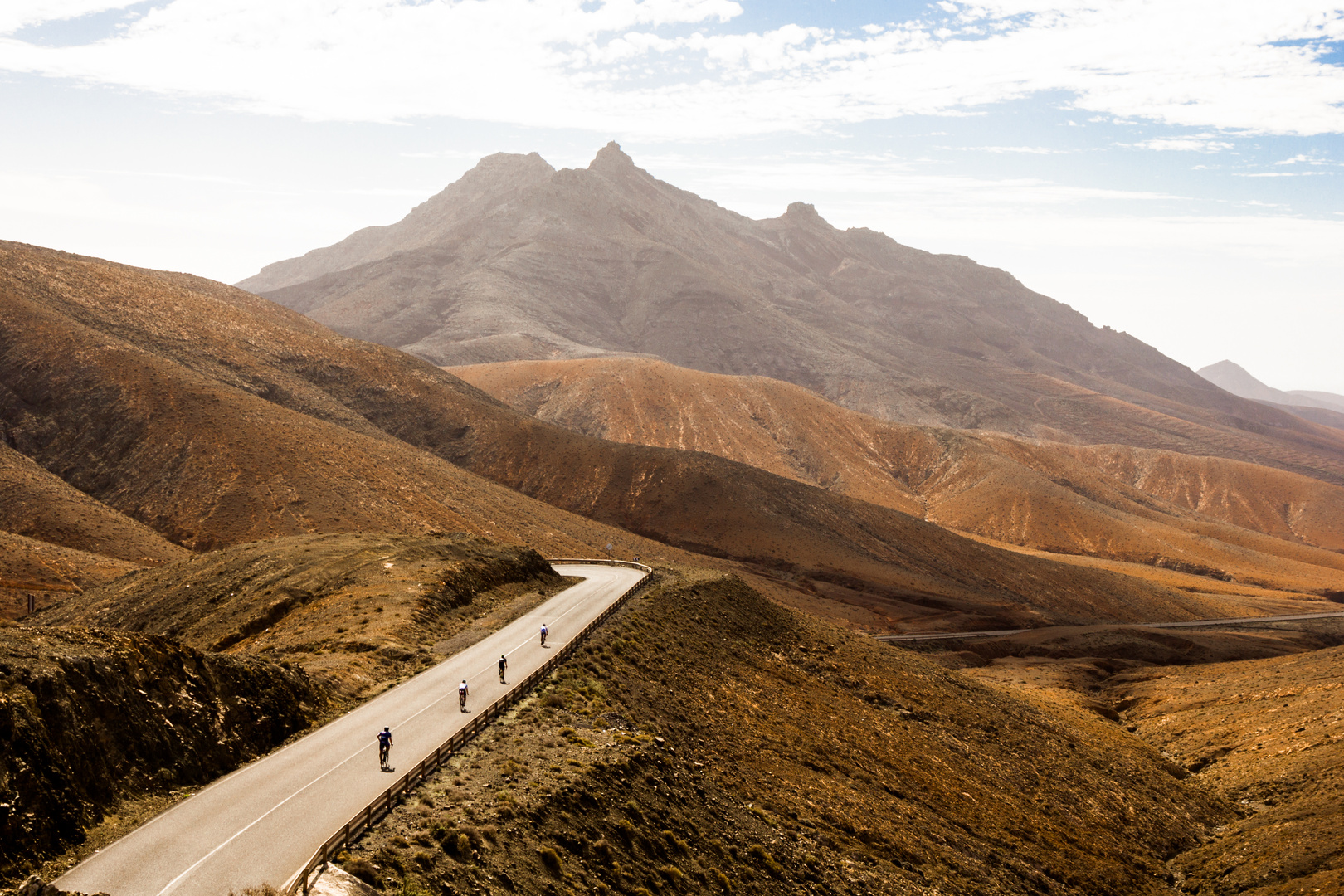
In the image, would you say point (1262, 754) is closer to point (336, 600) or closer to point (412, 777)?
point (412, 777)

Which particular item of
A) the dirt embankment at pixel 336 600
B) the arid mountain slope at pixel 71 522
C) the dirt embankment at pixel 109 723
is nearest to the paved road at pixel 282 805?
the dirt embankment at pixel 109 723

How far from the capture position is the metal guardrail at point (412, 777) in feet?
51.4

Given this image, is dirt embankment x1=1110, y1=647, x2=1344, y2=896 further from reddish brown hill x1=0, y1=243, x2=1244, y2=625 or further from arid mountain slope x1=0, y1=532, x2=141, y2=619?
arid mountain slope x1=0, y1=532, x2=141, y2=619

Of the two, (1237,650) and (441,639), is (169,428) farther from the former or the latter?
(1237,650)

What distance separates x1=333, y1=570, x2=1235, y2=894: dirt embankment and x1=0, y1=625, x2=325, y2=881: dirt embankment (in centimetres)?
503

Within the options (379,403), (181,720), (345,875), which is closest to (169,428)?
(379,403)

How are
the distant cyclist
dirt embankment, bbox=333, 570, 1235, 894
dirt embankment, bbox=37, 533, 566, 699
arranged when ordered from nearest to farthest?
dirt embankment, bbox=333, 570, 1235, 894 < the distant cyclist < dirt embankment, bbox=37, 533, 566, 699

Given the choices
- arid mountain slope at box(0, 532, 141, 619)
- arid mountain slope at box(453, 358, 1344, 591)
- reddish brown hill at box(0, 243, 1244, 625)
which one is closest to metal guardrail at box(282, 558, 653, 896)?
arid mountain slope at box(0, 532, 141, 619)

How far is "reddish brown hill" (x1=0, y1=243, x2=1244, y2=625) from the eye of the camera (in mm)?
76188

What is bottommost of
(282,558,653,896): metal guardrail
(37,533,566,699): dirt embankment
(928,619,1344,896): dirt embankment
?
(928,619,1344,896): dirt embankment

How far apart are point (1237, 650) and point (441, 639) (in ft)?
241

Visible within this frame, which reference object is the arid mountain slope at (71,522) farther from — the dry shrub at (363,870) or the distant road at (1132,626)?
the distant road at (1132,626)

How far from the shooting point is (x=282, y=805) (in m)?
18.9

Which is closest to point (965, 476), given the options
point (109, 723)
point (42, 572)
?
point (42, 572)
